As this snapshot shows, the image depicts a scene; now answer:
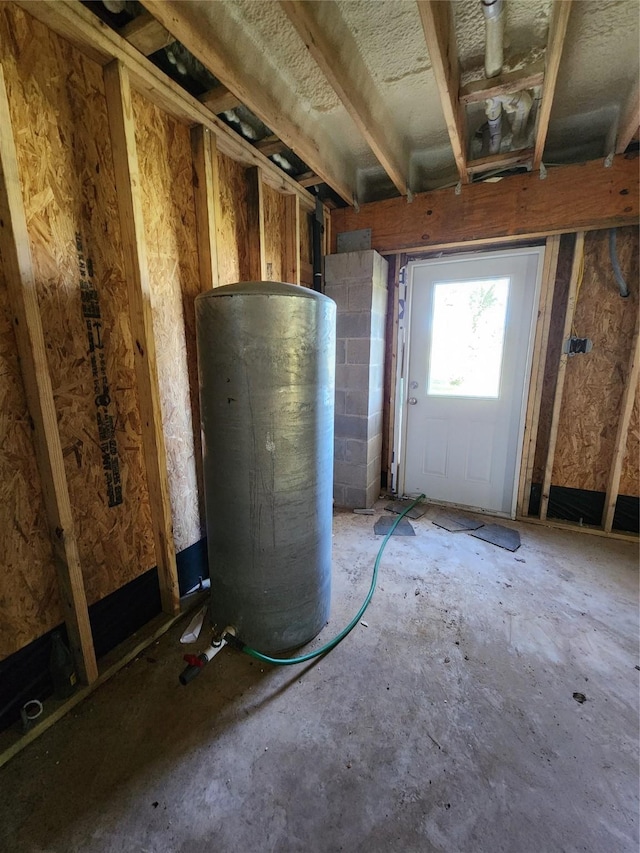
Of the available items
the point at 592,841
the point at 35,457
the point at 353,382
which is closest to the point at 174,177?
the point at 35,457

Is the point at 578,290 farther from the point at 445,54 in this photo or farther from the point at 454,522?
the point at 454,522

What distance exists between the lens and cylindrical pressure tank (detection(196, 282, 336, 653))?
1.34 m

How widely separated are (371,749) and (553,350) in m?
2.79

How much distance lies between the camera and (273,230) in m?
2.47

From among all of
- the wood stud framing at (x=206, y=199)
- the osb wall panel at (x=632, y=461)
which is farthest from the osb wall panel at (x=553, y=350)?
the wood stud framing at (x=206, y=199)

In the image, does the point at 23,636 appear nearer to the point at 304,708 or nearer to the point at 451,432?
the point at 304,708

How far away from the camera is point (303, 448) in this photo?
148 centimetres


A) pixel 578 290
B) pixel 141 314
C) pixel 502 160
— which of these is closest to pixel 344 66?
pixel 502 160

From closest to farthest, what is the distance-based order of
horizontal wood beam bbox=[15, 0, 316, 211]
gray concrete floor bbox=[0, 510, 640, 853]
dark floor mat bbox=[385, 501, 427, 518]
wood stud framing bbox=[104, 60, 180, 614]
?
gray concrete floor bbox=[0, 510, 640, 853] → horizontal wood beam bbox=[15, 0, 316, 211] → wood stud framing bbox=[104, 60, 180, 614] → dark floor mat bbox=[385, 501, 427, 518]

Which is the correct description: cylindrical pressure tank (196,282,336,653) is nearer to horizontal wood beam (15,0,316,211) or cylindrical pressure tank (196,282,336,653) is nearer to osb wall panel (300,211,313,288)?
horizontal wood beam (15,0,316,211)

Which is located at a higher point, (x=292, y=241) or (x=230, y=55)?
(x=230, y=55)

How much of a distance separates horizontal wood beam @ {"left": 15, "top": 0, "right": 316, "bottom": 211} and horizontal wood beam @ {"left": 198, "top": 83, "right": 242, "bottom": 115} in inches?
1.1

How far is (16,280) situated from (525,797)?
7.57 ft

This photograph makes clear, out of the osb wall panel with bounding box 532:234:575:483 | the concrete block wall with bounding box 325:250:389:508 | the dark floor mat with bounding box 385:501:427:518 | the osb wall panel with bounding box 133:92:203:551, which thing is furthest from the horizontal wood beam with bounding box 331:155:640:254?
the dark floor mat with bounding box 385:501:427:518
